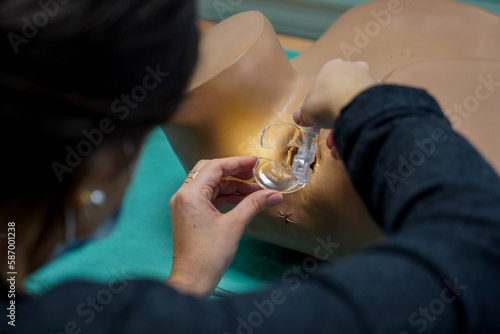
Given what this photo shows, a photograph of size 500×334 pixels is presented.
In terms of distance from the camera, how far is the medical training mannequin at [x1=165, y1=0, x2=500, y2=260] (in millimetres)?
855

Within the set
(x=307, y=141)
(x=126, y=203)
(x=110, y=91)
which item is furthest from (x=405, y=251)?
(x=126, y=203)

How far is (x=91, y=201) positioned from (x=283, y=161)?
1.47 ft

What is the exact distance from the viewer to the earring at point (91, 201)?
48 cm

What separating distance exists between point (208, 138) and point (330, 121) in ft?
1.08

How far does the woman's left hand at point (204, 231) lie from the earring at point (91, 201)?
0.24 m

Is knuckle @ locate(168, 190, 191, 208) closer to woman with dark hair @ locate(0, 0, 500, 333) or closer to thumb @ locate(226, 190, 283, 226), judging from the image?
thumb @ locate(226, 190, 283, 226)

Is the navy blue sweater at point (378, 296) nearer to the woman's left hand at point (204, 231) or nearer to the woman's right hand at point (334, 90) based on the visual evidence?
the woman's right hand at point (334, 90)

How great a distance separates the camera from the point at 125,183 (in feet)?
1.71

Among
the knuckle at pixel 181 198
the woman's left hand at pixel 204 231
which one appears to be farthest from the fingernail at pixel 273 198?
the knuckle at pixel 181 198

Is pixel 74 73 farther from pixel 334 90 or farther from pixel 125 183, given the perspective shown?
pixel 334 90

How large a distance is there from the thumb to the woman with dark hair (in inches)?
10.4

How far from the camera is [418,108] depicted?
541 millimetres

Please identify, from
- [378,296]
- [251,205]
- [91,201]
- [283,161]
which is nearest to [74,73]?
[91,201]

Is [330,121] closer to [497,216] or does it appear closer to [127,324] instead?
[497,216]
